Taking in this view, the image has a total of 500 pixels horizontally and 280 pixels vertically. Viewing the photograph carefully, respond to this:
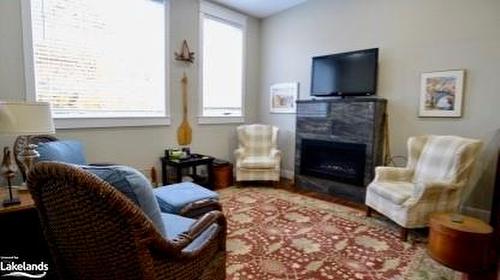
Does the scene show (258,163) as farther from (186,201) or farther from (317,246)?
(186,201)

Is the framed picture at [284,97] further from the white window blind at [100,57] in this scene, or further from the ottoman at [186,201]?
the ottoman at [186,201]

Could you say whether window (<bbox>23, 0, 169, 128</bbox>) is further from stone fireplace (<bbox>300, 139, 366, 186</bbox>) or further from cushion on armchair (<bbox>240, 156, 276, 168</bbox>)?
stone fireplace (<bbox>300, 139, 366, 186</bbox>)

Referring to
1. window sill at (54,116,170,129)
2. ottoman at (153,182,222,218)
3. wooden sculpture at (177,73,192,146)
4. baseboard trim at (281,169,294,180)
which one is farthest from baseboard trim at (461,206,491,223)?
window sill at (54,116,170,129)

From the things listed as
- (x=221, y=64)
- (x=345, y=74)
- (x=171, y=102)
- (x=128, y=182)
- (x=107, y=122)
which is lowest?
(x=128, y=182)

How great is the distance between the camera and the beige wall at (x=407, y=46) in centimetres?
295

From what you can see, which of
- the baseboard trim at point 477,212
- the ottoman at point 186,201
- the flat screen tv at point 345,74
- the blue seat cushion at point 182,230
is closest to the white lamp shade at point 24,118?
the ottoman at point 186,201

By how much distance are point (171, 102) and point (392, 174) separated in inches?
116

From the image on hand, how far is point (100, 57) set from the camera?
3287 millimetres

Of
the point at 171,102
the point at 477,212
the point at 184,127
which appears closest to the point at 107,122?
the point at 171,102

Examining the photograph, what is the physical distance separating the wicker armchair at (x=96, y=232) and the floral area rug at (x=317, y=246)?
40.7 inches

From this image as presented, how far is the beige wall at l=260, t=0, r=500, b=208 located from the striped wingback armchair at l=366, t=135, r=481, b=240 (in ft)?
1.61

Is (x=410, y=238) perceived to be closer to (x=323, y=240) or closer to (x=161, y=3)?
(x=323, y=240)

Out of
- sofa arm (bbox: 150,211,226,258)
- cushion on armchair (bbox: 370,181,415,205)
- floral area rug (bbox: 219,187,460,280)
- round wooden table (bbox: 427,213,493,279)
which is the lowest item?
floral area rug (bbox: 219,187,460,280)

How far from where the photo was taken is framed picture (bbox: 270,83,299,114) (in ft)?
15.5
